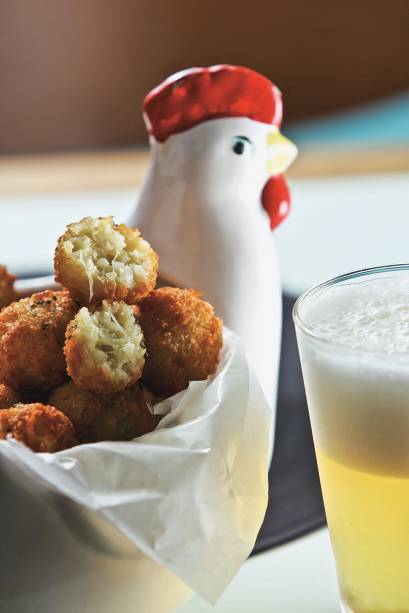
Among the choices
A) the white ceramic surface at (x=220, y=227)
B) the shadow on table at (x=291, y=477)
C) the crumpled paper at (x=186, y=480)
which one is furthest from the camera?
the white ceramic surface at (x=220, y=227)

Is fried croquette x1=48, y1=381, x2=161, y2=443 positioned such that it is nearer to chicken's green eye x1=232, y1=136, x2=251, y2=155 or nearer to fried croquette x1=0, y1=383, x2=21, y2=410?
fried croquette x1=0, y1=383, x2=21, y2=410

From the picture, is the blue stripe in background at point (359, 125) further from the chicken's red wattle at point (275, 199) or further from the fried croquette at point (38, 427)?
the fried croquette at point (38, 427)

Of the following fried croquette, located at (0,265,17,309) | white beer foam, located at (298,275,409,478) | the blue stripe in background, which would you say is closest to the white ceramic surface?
fried croquette, located at (0,265,17,309)

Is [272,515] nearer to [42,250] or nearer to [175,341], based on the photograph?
[175,341]

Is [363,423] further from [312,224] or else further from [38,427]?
[312,224]

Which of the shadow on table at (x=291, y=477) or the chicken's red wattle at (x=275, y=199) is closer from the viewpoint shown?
the shadow on table at (x=291, y=477)

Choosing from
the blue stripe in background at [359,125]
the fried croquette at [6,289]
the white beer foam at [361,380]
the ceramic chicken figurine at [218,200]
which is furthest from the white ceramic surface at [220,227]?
the blue stripe in background at [359,125]

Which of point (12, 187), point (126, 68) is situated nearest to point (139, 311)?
point (12, 187)
